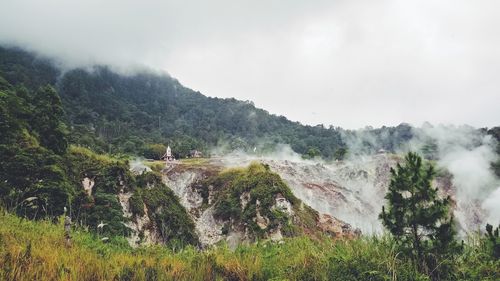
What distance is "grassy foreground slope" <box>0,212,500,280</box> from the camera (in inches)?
215

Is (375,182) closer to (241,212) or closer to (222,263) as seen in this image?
(241,212)

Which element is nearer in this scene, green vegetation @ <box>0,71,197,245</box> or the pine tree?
the pine tree

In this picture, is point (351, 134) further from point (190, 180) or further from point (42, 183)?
point (42, 183)

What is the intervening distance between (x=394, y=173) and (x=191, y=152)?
10073 centimetres

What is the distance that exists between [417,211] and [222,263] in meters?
3.48

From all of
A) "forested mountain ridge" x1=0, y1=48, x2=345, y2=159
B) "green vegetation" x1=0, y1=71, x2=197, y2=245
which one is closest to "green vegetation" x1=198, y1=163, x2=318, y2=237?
"green vegetation" x1=0, y1=71, x2=197, y2=245

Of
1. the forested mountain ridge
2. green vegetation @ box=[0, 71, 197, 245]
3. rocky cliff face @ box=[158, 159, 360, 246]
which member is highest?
the forested mountain ridge

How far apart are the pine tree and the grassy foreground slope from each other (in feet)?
1.25

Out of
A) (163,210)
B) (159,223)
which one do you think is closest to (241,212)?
(163,210)

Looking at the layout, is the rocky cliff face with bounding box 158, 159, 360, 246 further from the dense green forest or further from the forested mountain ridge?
the forested mountain ridge

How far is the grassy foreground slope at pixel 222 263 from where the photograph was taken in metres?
5.46

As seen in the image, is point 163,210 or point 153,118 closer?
point 163,210

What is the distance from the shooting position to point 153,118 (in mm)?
158125

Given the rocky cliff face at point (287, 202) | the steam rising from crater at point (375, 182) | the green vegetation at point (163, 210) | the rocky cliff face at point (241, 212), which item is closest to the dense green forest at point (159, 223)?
the green vegetation at point (163, 210)
